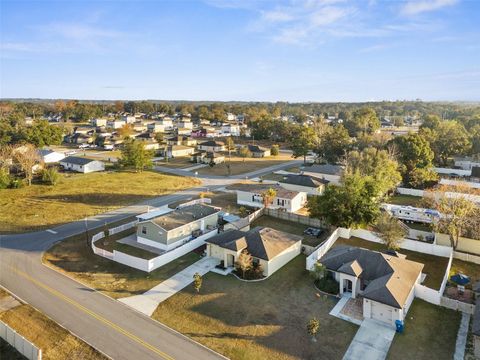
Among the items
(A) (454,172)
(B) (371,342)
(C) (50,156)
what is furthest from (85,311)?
(A) (454,172)

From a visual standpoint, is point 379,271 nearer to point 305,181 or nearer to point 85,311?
point 85,311

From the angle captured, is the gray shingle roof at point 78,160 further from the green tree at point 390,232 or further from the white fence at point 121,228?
the green tree at point 390,232

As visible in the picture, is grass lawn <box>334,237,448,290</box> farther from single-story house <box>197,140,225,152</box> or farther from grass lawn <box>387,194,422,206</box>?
single-story house <box>197,140,225,152</box>

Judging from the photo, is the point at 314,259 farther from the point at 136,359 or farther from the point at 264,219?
the point at 136,359

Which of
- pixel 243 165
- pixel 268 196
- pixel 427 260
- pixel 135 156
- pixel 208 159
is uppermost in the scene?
pixel 135 156

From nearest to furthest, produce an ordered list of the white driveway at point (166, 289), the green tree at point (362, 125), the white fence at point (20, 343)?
the white fence at point (20, 343) < the white driveway at point (166, 289) < the green tree at point (362, 125)

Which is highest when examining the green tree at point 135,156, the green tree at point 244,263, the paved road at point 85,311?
the green tree at point 135,156

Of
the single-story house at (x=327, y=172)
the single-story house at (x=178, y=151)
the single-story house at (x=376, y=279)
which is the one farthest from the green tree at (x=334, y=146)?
the single-story house at (x=376, y=279)
